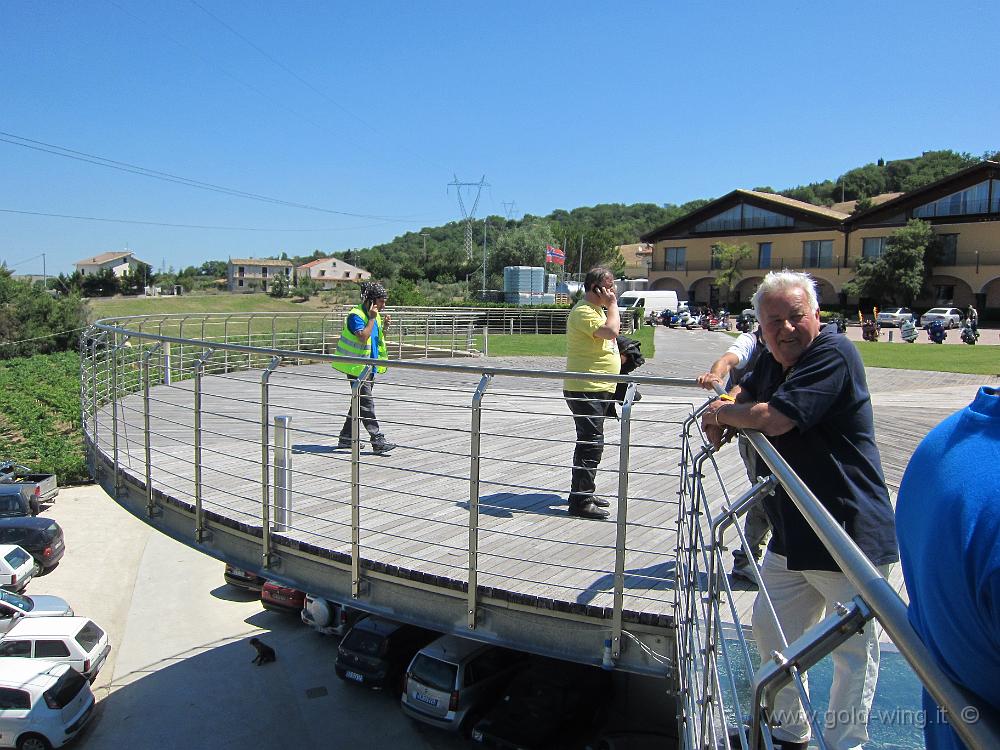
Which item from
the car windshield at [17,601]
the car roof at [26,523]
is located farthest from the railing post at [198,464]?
the car roof at [26,523]

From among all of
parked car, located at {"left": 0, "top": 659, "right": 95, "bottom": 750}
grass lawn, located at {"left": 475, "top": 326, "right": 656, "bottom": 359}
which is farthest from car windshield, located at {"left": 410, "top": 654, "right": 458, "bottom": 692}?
grass lawn, located at {"left": 475, "top": 326, "right": 656, "bottom": 359}

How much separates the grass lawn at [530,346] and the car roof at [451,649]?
12425 mm

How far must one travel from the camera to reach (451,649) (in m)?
11.3

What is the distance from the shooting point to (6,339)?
50094 millimetres

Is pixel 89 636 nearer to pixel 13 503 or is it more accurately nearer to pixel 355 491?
pixel 13 503

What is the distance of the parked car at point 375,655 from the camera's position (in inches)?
489

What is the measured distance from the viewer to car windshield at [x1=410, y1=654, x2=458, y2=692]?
10867 mm

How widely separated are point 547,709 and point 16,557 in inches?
Answer: 546

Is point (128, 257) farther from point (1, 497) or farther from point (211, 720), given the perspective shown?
point (211, 720)

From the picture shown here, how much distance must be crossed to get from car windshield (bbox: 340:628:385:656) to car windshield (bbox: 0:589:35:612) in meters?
7.17

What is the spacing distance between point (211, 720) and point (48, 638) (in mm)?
3852

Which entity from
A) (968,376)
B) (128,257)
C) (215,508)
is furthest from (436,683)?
(128,257)

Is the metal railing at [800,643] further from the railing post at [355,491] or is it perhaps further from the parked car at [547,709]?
the parked car at [547,709]

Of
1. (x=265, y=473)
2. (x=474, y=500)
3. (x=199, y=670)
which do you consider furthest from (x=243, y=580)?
(x=474, y=500)
